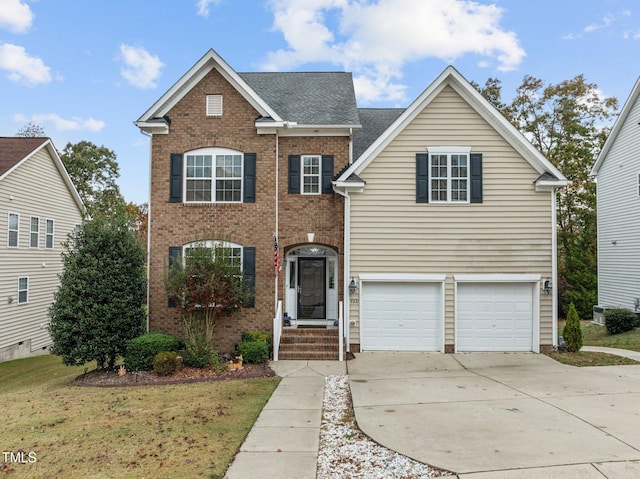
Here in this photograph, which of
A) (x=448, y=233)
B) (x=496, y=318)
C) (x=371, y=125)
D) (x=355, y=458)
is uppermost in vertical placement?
(x=371, y=125)

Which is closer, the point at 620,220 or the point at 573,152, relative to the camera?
the point at 620,220

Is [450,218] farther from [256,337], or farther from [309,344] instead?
[256,337]

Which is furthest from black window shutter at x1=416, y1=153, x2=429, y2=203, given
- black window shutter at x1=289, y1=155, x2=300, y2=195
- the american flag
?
the american flag

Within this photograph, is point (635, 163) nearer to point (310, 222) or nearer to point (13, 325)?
point (310, 222)

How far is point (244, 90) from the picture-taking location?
13.2 meters

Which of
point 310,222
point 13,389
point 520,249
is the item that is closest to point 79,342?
point 13,389

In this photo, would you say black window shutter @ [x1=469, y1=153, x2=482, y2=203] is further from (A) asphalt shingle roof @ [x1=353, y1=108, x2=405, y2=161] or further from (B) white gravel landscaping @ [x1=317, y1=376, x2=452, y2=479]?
(B) white gravel landscaping @ [x1=317, y1=376, x2=452, y2=479]

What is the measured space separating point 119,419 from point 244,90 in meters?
9.51

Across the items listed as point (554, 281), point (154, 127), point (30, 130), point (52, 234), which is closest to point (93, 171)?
point (30, 130)

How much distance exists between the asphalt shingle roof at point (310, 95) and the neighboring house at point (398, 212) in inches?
19.2

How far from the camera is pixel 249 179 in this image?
13.3m

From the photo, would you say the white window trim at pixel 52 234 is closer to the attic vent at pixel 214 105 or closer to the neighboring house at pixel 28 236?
the neighboring house at pixel 28 236

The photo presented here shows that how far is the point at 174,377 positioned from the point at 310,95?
1011 centimetres

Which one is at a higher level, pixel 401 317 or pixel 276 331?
pixel 401 317
